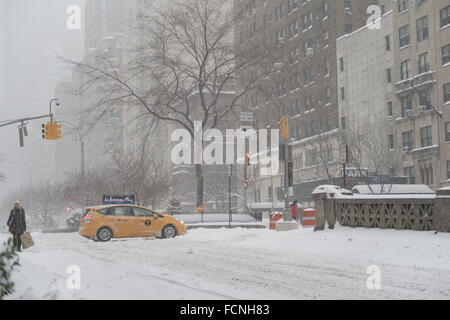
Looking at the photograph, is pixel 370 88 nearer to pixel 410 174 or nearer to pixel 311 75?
pixel 410 174

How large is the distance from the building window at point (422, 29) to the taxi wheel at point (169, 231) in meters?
38.8

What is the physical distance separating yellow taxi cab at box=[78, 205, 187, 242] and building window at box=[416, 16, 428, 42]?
38971 mm

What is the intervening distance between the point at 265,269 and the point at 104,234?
46.3 feet

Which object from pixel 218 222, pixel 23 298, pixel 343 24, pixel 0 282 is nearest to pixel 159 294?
pixel 23 298

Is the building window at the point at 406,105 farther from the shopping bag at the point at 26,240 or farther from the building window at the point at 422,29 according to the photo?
the shopping bag at the point at 26,240

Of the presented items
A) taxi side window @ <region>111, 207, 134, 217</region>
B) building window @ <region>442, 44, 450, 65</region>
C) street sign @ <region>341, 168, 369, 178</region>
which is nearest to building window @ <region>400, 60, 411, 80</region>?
building window @ <region>442, 44, 450, 65</region>

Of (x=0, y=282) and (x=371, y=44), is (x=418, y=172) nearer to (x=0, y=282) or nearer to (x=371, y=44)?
(x=371, y=44)

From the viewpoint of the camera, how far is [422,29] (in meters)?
60.1

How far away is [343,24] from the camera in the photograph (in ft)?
260

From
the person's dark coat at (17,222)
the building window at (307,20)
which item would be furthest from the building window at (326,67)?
the person's dark coat at (17,222)

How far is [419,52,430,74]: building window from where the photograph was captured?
197 ft

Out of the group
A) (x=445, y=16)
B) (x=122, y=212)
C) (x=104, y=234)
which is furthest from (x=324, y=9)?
(x=104, y=234)

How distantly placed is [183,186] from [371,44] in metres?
49.3
